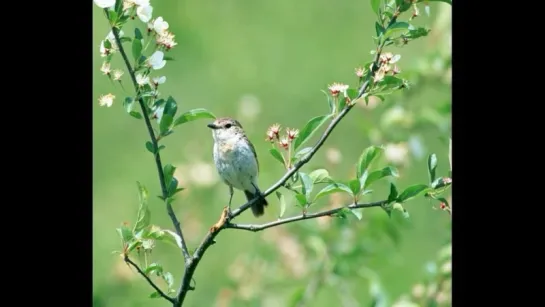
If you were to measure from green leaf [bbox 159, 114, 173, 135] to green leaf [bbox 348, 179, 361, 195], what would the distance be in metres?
0.51

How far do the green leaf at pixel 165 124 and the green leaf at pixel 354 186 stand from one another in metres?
0.51

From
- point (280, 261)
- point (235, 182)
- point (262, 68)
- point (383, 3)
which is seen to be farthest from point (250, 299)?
point (262, 68)

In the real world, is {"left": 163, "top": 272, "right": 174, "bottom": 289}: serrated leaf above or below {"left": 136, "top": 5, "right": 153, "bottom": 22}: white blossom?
below

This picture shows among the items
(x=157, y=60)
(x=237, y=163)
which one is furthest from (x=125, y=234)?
(x=237, y=163)

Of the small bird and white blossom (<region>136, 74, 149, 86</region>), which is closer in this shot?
white blossom (<region>136, 74, 149, 86</region>)

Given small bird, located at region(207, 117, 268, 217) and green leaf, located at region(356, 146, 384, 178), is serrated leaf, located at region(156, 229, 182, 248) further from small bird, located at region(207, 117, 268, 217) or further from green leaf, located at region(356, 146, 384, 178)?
small bird, located at region(207, 117, 268, 217)

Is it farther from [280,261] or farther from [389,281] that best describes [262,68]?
[280,261]

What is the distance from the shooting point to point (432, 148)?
6.55 meters

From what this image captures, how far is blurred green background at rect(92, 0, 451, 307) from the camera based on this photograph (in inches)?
162

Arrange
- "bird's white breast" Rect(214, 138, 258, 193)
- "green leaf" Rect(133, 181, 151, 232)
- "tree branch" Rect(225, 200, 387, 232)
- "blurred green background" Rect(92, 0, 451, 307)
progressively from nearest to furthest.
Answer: "tree branch" Rect(225, 200, 387, 232), "green leaf" Rect(133, 181, 151, 232), "bird's white breast" Rect(214, 138, 258, 193), "blurred green background" Rect(92, 0, 451, 307)

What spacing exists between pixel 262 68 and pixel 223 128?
4.15m

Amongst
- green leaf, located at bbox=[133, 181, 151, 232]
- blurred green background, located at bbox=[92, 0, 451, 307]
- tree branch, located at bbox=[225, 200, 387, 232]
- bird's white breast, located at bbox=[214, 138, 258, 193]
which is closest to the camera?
tree branch, located at bbox=[225, 200, 387, 232]

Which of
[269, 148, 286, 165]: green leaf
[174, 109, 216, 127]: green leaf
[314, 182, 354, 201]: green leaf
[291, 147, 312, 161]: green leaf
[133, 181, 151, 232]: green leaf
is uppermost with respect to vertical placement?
[174, 109, 216, 127]: green leaf

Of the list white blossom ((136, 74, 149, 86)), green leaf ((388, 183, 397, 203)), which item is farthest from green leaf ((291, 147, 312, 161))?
white blossom ((136, 74, 149, 86))
